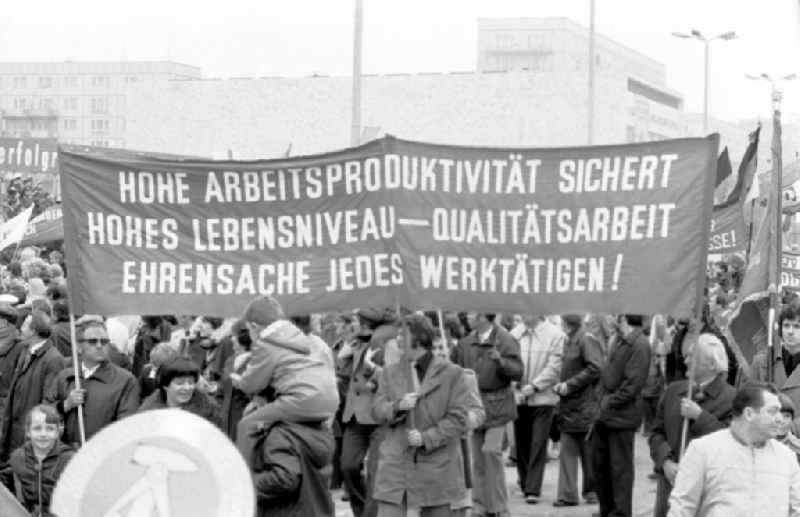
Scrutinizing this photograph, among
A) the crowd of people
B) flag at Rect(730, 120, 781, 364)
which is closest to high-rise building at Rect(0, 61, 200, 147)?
the crowd of people

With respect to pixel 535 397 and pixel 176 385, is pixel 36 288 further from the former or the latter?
pixel 176 385

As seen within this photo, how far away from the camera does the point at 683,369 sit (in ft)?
53.3

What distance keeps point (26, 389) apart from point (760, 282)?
15.4 feet

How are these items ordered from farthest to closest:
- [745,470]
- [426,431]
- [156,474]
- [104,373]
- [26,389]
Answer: [26,389], [426,431], [104,373], [745,470], [156,474]

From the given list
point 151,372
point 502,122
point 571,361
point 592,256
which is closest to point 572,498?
point 571,361

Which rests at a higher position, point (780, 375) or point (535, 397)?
point (780, 375)

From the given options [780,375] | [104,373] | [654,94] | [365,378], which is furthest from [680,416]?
[654,94]

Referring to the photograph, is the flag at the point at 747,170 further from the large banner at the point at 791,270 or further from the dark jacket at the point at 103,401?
the dark jacket at the point at 103,401

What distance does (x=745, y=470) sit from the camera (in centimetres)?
788

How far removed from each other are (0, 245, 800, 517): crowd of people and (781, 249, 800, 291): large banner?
82 cm

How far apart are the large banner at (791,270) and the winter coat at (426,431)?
5.88m

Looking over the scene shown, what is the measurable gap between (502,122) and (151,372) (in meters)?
57.3

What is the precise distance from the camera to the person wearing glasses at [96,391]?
33.7 feet

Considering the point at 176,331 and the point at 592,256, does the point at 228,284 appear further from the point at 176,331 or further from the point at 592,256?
the point at 176,331
